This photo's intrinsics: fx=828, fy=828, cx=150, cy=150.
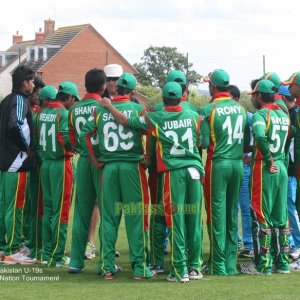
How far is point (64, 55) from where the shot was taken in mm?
61000

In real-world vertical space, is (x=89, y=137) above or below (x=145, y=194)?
above

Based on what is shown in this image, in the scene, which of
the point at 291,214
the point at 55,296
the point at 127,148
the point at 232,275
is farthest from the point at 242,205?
the point at 55,296

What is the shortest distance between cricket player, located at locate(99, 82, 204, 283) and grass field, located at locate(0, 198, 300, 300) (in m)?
0.40

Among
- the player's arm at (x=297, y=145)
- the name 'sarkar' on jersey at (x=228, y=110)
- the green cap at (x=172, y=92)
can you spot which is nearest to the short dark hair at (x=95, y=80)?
the green cap at (x=172, y=92)

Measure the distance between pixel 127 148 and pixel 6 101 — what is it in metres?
2.06

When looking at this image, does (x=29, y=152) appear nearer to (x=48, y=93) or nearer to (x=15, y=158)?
(x=15, y=158)

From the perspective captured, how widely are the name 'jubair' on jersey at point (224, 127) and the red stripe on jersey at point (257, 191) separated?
10.6 inches

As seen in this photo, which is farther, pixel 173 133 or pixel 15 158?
pixel 15 158

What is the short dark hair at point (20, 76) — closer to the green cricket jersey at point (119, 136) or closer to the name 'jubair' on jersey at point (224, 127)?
the green cricket jersey at point (119, 136)

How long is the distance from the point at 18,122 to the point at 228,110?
2.60 m

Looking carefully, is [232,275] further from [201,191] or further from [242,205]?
[242,205]

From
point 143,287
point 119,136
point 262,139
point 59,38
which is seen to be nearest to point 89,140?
point 119,136

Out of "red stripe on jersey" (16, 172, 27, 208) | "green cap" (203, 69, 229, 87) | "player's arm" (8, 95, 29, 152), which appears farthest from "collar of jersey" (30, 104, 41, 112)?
"green cap" (203, 69, 229, 87)

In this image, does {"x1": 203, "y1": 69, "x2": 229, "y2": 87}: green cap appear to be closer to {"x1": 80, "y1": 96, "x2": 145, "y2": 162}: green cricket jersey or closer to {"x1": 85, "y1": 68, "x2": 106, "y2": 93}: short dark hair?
{"x1": 80, "y1": 96, "x2": 145, "y2": 162}: green cricket jersey
